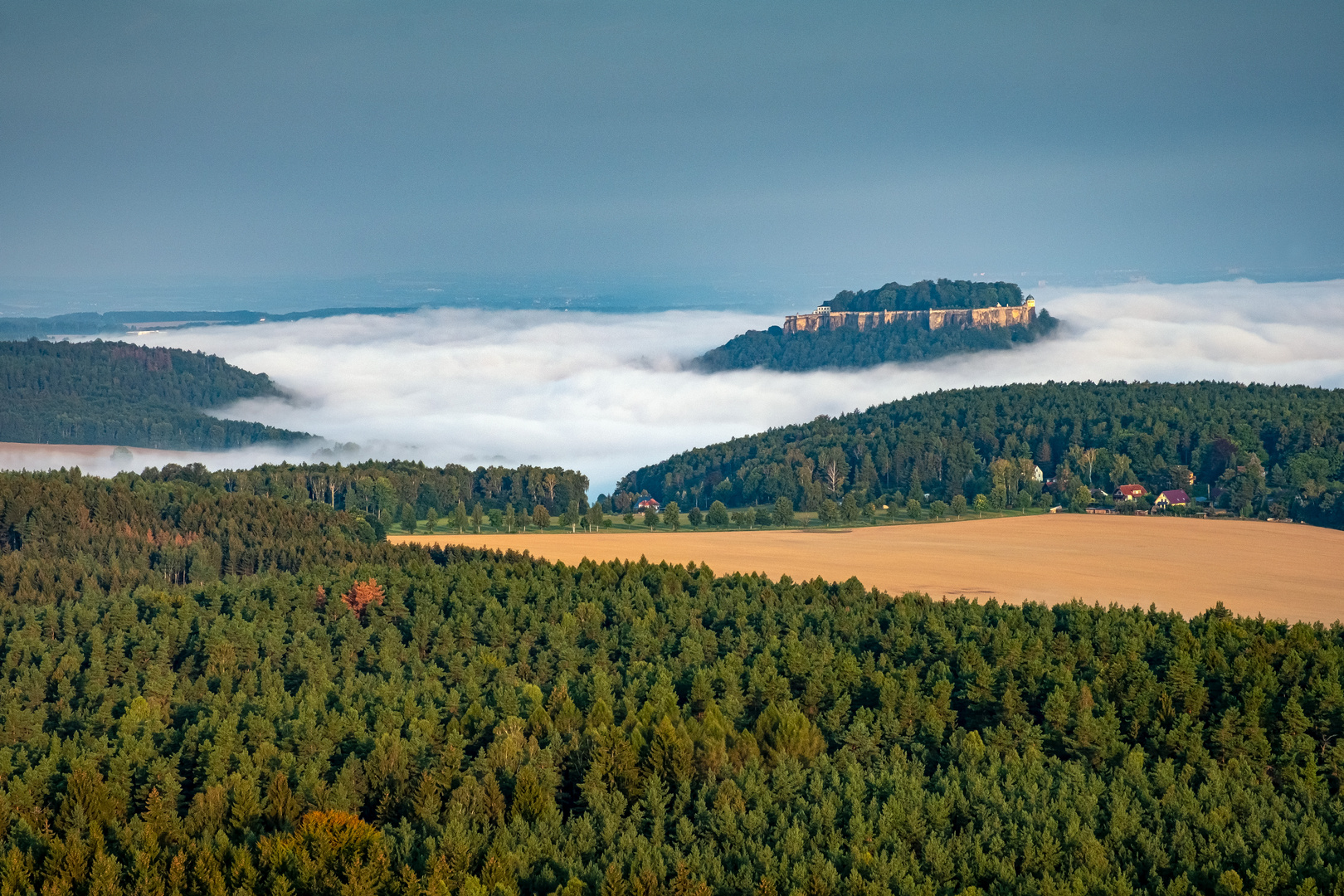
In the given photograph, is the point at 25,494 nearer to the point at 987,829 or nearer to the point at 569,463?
the point at 987,829

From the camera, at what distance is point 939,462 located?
129 meters

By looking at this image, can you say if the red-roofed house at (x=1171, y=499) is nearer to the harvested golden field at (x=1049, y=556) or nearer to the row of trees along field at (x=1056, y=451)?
the row of trees along field at (x=1056, y=451)

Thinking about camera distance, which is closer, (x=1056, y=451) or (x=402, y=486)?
(x=402, y=486)

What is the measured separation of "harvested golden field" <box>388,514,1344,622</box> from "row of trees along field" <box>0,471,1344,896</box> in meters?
6.28

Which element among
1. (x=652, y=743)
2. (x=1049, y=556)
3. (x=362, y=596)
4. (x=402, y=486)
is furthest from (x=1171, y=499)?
(x=652, y=743)

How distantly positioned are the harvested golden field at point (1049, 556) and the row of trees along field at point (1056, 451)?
36.6ft

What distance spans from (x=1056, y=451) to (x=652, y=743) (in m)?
89.1

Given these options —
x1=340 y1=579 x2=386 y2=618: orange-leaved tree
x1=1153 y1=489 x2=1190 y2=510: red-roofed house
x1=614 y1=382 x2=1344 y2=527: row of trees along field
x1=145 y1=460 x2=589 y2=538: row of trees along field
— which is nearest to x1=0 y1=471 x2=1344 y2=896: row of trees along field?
x1=340 y1=579 x2=386 y2=618: orange-leaved tree

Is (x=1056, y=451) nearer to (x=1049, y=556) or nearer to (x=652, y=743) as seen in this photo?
(x=1049, y=556)

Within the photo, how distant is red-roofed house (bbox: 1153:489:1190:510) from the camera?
367 feet

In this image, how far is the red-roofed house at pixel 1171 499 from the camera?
111762 millimetres

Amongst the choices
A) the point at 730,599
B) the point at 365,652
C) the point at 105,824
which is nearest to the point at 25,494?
the point at 365,652

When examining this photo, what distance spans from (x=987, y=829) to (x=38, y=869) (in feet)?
76.9

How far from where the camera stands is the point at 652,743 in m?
48.6
